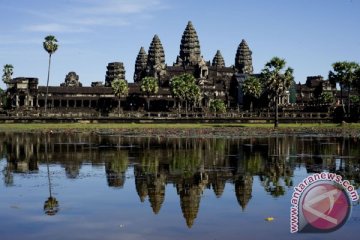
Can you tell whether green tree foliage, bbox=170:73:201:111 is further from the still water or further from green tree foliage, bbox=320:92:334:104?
the still water

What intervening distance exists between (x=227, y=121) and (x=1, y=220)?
96136 millimetres

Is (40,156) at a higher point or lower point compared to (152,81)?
lower

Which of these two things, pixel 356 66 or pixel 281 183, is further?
pixel 356 66

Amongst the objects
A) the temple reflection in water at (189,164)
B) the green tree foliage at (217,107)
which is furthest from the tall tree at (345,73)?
the temple reflection in water at (189,164)

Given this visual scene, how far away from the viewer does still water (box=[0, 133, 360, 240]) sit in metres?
20.9

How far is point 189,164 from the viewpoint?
4081cm

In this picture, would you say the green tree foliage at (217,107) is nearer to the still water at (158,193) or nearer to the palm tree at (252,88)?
the palm tree at (252,88)

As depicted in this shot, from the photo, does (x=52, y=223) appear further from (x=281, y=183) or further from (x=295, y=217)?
(x=281, y=183)

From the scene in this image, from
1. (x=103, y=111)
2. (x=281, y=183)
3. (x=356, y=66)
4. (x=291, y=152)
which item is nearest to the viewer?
(x=281, y=183)

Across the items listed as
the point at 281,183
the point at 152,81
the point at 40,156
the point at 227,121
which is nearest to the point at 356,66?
the point at 227,121

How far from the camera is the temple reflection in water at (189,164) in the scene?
2941 cm

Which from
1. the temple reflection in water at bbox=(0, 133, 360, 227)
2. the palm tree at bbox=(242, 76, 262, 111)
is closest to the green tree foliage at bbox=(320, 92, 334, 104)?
the palm tree at bbox=(242, 76, 262, 111)

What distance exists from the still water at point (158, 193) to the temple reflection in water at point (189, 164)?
0.06 metres

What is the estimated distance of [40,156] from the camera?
157ft
